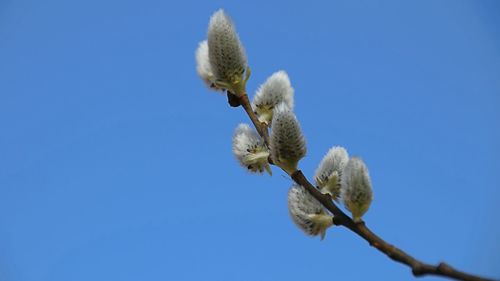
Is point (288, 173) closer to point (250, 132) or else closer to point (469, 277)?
point (250, 132)

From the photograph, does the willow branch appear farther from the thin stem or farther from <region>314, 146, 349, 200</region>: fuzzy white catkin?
<region>314, 146, 349, 200</region>: fuzzy white catkin

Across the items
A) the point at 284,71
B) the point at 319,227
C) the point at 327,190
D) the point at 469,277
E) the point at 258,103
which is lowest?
the point at 469,277

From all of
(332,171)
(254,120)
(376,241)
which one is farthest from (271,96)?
(376,241)

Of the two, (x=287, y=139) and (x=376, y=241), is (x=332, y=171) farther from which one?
(x=376, y=241)

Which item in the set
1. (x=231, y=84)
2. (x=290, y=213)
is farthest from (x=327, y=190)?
(x=231, y=84)

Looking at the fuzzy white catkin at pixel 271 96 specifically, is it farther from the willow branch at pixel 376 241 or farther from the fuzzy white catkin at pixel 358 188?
the fuzzy white catkin at pixel 358 188

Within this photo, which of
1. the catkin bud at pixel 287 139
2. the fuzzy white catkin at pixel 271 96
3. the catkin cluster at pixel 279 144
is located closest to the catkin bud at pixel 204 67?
the catkin cluster at pixel 279 144
